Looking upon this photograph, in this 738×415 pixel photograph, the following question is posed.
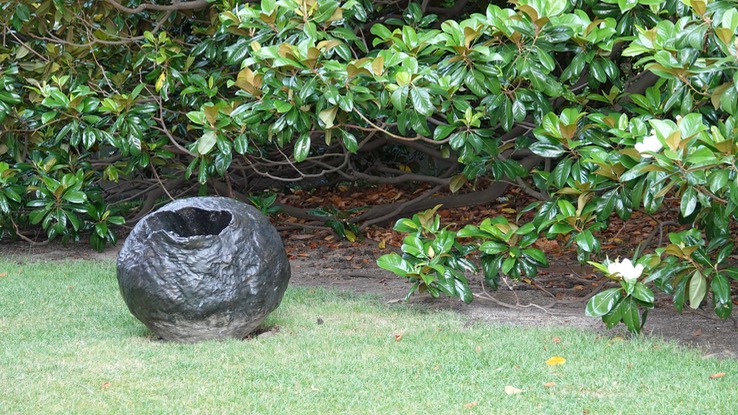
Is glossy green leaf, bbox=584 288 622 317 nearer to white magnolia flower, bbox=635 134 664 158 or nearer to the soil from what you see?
the soil

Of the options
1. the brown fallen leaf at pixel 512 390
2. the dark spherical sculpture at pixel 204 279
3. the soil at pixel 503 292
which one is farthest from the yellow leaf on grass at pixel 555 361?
the dark spherical sculpture at pixel 204 279

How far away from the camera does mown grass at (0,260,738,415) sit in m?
4.14

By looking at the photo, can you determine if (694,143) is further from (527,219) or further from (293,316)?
(527,219)

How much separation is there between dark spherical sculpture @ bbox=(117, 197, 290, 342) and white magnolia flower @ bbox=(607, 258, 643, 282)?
6.53 feet

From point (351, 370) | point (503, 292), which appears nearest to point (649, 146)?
point (351, 370)

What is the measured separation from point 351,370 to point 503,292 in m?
2.38

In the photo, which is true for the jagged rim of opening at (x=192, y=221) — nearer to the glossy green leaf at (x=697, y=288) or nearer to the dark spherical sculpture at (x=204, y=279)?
the dark spherical sculpture at (x=204, y=279)

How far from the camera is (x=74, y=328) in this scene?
568cm

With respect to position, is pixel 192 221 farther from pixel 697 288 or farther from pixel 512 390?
pixel 697 288

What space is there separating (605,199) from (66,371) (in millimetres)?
3225

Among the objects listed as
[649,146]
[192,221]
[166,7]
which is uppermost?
[649,146]

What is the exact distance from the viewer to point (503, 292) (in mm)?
6762

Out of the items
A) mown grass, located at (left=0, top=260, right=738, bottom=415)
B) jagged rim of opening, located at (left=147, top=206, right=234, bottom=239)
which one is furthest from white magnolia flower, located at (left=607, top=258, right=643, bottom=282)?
jagged rim of opening, located at (left=147, top=206, right=234, bottom=239)

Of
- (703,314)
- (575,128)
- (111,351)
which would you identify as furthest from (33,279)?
(703,314)
